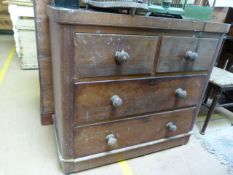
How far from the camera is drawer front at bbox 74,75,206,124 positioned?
0.97 m

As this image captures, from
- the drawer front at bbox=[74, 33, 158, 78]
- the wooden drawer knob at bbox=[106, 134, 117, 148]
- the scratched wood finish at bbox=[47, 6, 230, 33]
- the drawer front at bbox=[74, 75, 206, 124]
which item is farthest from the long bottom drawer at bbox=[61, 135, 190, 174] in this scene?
the scratched wood finish at bbox=[47, 6, 230, 33]

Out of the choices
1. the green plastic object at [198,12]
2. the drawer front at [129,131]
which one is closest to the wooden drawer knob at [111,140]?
the drawer front at [129,131]

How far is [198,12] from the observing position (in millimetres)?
1139

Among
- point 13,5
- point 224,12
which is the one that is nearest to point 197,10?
point 224,12

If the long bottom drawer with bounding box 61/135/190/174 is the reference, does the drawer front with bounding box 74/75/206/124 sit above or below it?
above

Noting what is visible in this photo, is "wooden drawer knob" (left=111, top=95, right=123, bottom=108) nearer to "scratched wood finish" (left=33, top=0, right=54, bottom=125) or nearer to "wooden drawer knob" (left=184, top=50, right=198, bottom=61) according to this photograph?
"wooden drawer knob" (left=184, top=50, right=198, bottom=61)

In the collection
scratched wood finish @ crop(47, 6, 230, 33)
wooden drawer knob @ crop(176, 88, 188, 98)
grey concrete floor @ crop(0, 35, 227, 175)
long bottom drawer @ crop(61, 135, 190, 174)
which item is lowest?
grey concrete floor @ crop(0, 35, 227, 175)

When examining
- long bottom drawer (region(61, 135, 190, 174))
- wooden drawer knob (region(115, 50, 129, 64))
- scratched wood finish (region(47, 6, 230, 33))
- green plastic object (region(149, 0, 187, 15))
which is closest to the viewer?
scratched wood finish (region(47, 6, 230, 33))

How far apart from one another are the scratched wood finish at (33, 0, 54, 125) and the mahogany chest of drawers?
246 millimetres

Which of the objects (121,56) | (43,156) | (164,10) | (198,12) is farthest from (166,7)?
(43,156)

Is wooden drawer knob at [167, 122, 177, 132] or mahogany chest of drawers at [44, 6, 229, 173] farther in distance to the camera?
wooden drawer knob at [167, 122, 177, 132]

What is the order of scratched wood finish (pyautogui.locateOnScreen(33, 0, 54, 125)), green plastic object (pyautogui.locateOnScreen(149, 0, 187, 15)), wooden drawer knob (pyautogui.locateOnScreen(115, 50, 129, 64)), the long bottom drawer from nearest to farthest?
1. wooden drawer knob (pyautogui.locateOnScreen(115, 50, 129, 64))
2. green plastic object (pyautogui.locateOnScreen(149, 0, 187, 15))
3. the long bottom drawer
4. scratched wood finish (pyautogui.locateOnScreen(33, 0, 54, 125))

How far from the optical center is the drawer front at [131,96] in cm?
97

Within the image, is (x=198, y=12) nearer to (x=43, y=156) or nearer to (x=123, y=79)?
(x=123, y=79)
